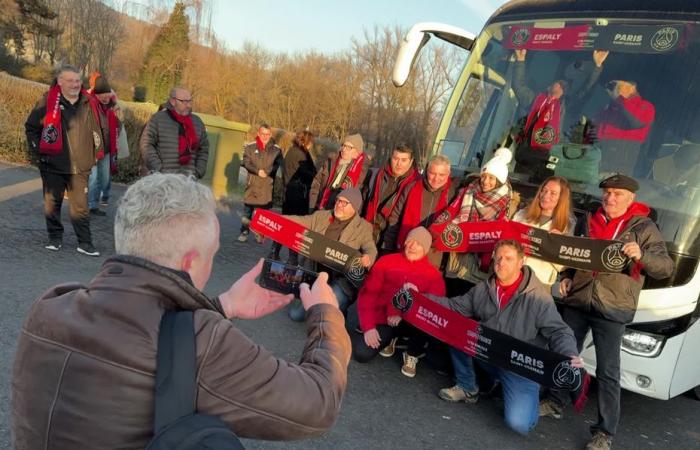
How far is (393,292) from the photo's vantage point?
5031 millimetres

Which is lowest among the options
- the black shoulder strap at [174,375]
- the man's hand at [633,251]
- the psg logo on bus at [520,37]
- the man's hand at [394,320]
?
the man's hand at [394,320]

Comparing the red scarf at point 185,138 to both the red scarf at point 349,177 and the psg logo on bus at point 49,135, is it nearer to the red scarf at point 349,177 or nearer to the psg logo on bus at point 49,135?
the psg logo on bus at point 49,135

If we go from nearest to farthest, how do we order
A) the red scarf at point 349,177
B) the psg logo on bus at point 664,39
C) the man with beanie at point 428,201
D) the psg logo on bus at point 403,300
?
the psg logo on bus at point 664,39, the psg logo on bus at point 403,300, the man with beanie at point 428,201, the red scarf at point 349,177

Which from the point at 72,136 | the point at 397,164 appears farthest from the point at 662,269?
the point at 72,136

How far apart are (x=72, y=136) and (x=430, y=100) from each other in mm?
14114

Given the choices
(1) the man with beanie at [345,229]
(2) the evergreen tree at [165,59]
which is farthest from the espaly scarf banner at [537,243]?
(2) the evergreen tree at [165,59]

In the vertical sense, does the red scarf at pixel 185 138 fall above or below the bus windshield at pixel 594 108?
below

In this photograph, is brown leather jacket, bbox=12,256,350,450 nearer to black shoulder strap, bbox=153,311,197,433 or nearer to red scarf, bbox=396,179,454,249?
black shoulder strap, bbox=153,311,197,433

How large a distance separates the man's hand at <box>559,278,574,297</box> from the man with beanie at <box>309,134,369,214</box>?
8.69 feet

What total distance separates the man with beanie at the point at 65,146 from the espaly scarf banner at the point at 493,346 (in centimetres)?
385

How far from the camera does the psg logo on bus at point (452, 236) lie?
4.95m

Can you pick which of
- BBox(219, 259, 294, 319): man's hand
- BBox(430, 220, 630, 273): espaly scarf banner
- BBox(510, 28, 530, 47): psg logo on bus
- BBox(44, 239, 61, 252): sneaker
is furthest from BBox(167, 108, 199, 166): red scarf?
BBox(219, 259, 294, 319): man's hand

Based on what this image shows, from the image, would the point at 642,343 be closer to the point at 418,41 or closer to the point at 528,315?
the point at 528,315

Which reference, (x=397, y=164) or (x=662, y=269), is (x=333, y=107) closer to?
(x=397, y=164)
